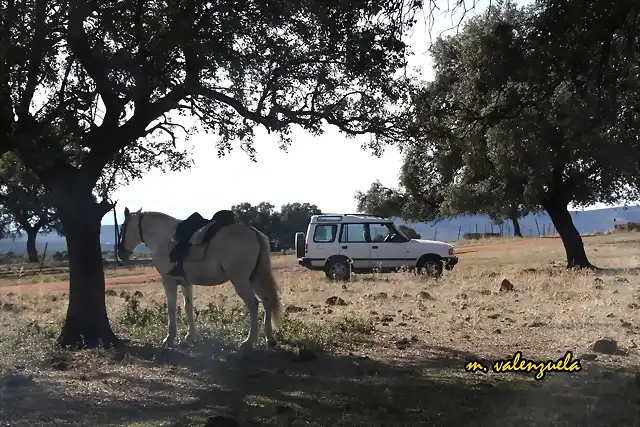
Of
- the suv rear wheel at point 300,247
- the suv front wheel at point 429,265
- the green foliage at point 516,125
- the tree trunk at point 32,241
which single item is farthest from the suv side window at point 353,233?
the tree trunk at point 32,241

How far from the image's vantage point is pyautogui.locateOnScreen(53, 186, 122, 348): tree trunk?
10359 mm

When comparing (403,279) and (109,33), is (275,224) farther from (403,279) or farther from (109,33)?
(109,33)

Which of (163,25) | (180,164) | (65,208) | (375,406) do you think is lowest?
(375,406)

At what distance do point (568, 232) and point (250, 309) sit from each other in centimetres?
1913

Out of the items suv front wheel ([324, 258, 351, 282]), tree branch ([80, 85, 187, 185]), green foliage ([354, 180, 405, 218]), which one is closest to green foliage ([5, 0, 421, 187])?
tree branch ([80, 85, 187, 185])

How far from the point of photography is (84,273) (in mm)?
10570

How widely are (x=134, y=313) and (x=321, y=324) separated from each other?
3742mm

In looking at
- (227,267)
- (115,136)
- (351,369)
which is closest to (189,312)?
(227,267)

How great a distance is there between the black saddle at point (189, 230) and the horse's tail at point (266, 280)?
0.45 metres

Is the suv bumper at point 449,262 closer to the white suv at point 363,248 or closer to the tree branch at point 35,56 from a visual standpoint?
the white suv at point 363,248

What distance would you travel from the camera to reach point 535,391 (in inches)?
278

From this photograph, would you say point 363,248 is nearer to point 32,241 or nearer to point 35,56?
point 35,56

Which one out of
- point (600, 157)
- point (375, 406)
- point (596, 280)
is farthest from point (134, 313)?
point (600, 157)

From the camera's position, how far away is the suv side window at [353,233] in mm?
24359
